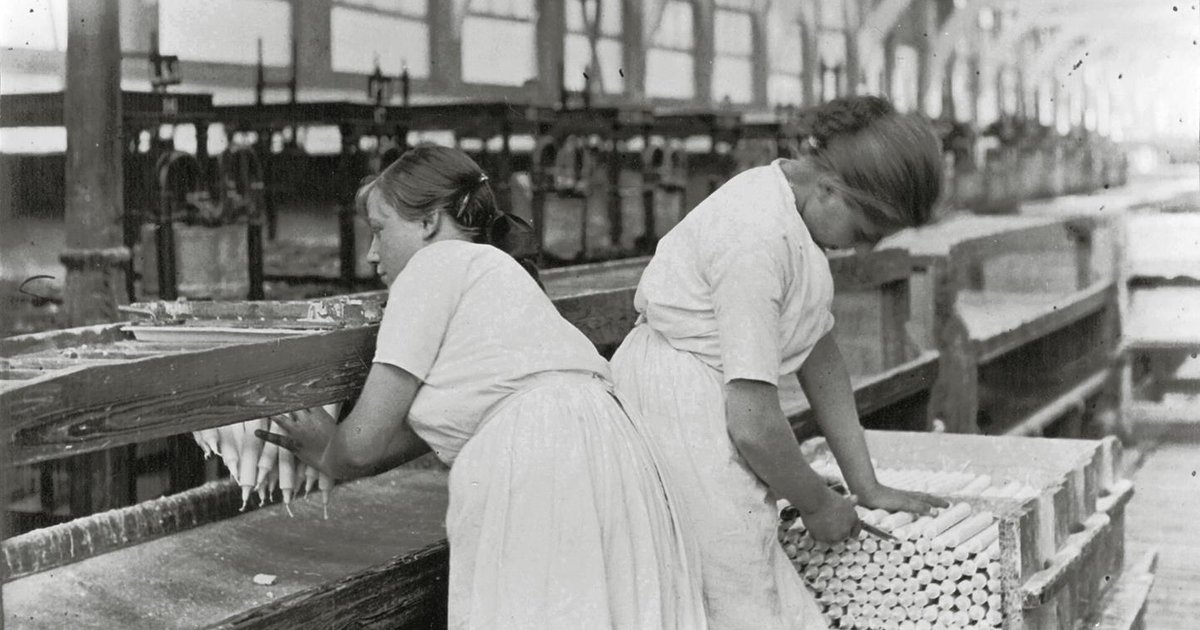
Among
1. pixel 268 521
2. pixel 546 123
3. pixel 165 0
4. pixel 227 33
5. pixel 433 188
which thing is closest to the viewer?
pixel 433 188

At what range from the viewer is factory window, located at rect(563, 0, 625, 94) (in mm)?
7098

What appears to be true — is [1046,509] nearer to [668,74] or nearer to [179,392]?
[179,392]

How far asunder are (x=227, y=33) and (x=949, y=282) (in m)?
3.23

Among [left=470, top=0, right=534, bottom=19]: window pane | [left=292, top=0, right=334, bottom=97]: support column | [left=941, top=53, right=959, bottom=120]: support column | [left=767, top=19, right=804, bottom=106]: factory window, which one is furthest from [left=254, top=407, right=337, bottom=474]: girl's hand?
[left=941, top=53, right=959, bottom=120]: support column

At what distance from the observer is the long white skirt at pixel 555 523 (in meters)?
2.08

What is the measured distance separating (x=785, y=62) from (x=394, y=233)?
7.64 metres

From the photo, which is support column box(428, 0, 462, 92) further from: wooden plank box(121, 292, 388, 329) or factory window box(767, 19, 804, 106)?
factory window box(767, 19, 804, 106)

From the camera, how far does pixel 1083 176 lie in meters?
10.6

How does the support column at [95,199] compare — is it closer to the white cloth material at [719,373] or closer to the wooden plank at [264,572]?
the wooden plank at [264,572]

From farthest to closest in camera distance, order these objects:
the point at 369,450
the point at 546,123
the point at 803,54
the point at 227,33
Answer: the point at 803,54 → the point at 546,123 → the point at 227,33 → the point at 369,450

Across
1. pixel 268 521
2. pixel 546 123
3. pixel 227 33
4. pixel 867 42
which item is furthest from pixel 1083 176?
pixel 268 521

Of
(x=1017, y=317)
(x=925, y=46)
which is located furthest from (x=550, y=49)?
(x=925, y=46)

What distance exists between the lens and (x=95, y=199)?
382 cm

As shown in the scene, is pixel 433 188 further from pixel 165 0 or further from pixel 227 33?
pixel 227 33
